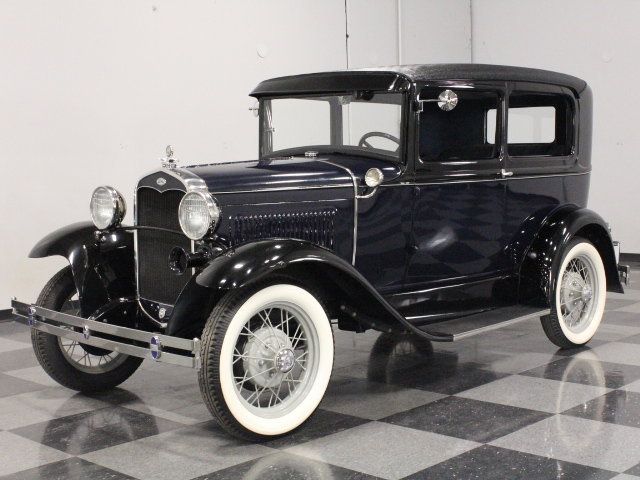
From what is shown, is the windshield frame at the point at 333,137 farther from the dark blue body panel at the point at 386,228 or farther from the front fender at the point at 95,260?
the front fender at the point at 95,260

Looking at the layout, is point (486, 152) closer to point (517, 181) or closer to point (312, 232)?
point (517, 181)

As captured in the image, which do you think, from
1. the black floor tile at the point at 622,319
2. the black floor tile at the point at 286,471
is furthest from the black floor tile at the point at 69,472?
the black floor tile at the point at 622,319

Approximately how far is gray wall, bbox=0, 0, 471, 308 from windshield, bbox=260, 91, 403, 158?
2450mm

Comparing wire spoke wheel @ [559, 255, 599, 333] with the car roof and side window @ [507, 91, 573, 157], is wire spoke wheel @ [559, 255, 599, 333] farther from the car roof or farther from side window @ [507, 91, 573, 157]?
the car roof

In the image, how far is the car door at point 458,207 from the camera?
4297 millimetres

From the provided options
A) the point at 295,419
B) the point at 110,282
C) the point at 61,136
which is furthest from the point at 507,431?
the point at 61,136

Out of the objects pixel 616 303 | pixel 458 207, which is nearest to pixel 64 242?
pixel 458 207

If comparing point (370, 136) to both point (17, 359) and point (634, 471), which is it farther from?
point (17, 359)

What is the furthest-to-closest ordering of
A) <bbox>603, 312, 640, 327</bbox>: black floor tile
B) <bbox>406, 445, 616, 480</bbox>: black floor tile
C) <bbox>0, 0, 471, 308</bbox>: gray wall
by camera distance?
<bbox>0, 0, 471, 308</bbox>: gray wall < <bbox>603, 312, 640, 327</bbox>: black floor tile < <bbox>406, 445, 616, 480</bbox>: black floor tile

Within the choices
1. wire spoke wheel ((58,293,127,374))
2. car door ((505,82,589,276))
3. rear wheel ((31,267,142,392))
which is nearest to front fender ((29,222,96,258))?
rear wheel ((31,267,142,392))

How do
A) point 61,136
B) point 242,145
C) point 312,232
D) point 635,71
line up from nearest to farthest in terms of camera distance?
1. point 312,232
2. point 61,136
3. point 242,145
4. point 635,71

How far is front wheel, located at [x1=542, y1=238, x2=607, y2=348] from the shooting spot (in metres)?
4.82

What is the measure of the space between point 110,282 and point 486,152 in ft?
6.87

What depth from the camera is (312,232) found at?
13.0ft
